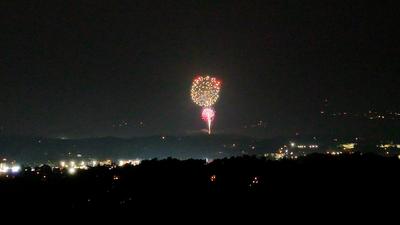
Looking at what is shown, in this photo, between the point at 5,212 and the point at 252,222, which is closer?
the point at 252,222

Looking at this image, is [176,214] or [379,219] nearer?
[379,219]

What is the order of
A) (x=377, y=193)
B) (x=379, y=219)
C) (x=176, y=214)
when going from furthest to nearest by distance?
(x=176, y=214) → (x=377, y=193) → (x=379, y=219)

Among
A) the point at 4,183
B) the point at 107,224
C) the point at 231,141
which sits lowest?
the point at 107,224

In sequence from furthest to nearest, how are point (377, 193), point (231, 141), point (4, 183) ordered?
1. point (231, 141)
2. point (4, 183)
3. point (377, 193)

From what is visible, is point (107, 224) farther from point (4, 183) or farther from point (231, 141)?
point (231, 141)

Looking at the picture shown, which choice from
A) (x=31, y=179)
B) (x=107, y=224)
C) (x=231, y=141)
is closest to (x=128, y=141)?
(x=231, y=141)

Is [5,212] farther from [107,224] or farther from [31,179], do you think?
[31,179]

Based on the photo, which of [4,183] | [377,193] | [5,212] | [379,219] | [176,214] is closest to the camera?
[379,219]

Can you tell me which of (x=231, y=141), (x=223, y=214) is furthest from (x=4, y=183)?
(x=231, y=141)

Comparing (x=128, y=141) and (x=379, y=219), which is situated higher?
(x=128, y=141)
